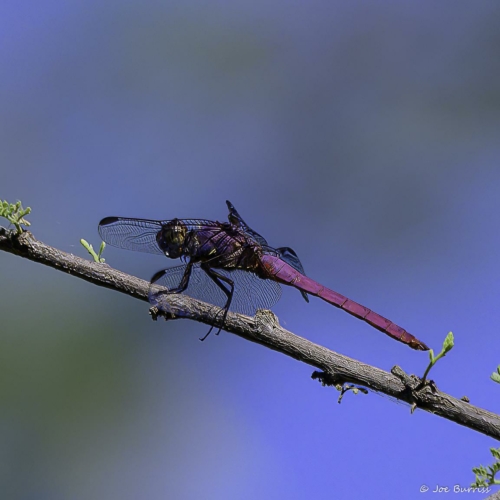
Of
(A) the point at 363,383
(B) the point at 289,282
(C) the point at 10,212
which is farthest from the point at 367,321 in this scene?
(C) the point at 10,212

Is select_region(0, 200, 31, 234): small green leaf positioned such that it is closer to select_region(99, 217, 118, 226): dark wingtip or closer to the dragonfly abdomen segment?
select_region(99, 217, 118, 226): dark wingtip

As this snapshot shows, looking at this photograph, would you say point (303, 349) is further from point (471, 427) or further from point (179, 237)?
point (179, 237)

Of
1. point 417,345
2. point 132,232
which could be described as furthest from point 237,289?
point 417,345

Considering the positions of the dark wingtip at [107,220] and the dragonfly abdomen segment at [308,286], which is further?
the dark wingtip at [107,220]

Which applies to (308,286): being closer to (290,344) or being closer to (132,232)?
(132,232)

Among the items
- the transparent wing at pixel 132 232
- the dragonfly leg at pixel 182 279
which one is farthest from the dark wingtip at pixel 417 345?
the transparent wing at pixel 132 232

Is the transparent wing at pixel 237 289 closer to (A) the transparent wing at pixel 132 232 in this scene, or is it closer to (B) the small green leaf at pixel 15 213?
(A) the transparent wing at pixel 132 232
